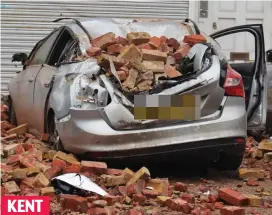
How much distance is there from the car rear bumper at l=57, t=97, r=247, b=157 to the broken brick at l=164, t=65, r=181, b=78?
0.45 meters

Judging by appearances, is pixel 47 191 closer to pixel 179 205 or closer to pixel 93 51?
pixel 179 205

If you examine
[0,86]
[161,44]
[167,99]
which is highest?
[161,44]

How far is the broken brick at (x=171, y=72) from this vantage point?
566 cm

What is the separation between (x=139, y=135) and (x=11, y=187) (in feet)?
3.80

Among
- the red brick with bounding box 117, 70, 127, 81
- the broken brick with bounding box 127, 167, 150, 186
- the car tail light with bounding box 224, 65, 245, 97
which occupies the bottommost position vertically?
the broken brick with bounding box 127, 167, 150, 186

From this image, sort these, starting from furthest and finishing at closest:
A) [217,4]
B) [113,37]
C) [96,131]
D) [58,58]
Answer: [217,4] < [58,58] < [113,37] < [96,131]

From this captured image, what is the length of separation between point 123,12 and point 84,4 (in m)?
0.78

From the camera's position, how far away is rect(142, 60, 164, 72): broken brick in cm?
575

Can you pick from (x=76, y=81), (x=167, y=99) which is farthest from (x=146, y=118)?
(x=76, y=81)

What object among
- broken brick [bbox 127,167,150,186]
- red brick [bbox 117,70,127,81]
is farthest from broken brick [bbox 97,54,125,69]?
broken brick [bbox 127,167,150,186]

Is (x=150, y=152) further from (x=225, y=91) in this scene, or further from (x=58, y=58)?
(x=58, y=58)

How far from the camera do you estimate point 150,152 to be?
5.49 metres

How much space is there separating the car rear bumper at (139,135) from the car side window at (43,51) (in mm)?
1571

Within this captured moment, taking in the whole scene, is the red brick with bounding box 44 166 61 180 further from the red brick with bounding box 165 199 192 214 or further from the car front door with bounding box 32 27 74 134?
the car front door with bounding box 32 27 74 134
